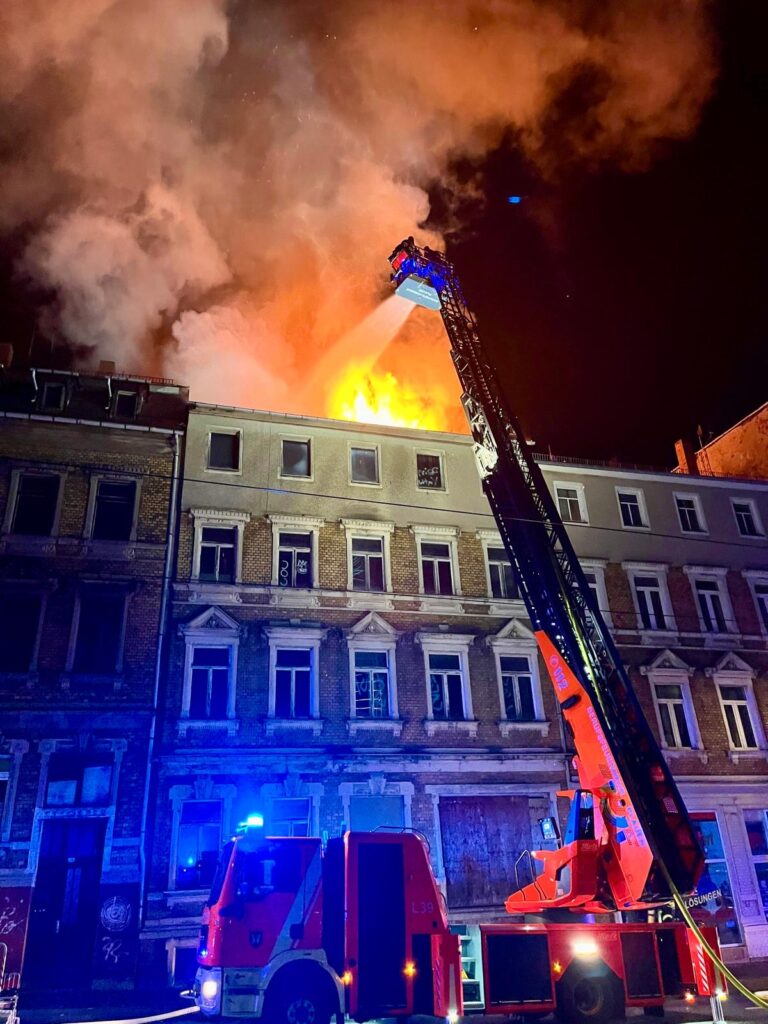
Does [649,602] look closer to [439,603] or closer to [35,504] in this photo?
[439,603]

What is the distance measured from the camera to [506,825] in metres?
19.2

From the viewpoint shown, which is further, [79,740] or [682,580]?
[682,580]

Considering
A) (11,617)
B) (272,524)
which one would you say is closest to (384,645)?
(272,524)

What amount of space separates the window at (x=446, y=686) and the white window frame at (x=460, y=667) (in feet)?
0.32

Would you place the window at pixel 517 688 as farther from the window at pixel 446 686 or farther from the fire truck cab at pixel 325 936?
the fire truck cab at pixel 325 936

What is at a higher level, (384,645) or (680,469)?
(680,469)

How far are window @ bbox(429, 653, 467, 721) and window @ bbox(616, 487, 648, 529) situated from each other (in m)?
8.29

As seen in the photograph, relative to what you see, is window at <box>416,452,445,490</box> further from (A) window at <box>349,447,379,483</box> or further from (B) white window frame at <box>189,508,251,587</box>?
(B) white window frame at <box>189,508,251,587</box>

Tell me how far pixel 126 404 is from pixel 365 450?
7.37 metres

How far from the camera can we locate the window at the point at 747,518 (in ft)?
84.3

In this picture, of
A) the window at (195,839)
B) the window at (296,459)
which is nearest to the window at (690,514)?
the window at (296,459)

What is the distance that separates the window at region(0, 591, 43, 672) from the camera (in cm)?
1756

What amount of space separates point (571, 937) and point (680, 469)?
25847 millimetres

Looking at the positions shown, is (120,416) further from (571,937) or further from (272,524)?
(571,937)
